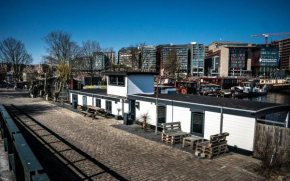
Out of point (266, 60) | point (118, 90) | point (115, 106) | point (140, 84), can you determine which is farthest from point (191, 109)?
point (266, 60)

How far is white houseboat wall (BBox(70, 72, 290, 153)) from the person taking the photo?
1239 cm

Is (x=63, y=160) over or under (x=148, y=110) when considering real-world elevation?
under

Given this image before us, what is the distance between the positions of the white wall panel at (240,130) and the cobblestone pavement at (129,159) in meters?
0.88

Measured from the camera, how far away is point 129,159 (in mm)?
11109

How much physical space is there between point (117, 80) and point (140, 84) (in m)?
2.69

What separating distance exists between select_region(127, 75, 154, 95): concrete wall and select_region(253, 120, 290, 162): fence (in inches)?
508

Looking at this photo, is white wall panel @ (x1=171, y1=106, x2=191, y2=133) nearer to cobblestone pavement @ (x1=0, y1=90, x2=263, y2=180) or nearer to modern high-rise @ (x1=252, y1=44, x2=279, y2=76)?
cobblestone pavement @ (x1=0, y1=90, x2=263, y2=180)

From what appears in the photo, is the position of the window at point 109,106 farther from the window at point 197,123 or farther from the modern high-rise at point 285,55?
the modern high-rise at point 285,55

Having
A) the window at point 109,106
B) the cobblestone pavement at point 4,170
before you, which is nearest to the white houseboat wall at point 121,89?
the window at point 109,106

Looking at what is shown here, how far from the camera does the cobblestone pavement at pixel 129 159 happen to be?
9352 millimetres

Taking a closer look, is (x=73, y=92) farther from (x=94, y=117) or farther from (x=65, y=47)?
(x=65, y=47)

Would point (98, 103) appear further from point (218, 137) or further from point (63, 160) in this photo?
point (218, 137)

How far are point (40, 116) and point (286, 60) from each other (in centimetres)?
21489

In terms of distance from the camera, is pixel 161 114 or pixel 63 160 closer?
pixel 63 160
